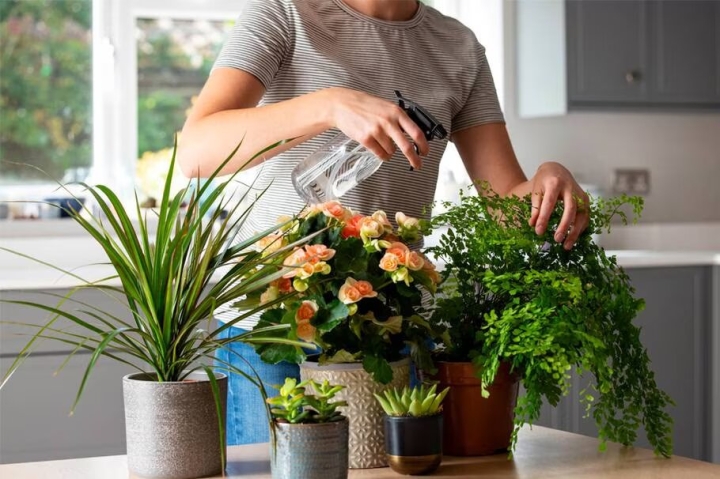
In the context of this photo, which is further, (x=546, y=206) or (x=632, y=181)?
(x=632, y=181)

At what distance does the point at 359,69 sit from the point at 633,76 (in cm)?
264

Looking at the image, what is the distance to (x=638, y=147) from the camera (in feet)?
14.5

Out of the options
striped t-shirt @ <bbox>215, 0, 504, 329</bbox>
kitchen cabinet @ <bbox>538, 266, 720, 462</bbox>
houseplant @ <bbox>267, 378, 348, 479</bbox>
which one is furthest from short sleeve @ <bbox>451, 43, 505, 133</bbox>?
kitchen cabinet @ <bbox>538, 266, 720, 462</bbox>

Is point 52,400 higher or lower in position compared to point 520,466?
lower

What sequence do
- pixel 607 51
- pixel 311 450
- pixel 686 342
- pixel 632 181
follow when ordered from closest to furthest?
pixel 311 450 → pixel 686 342 → pixel 607 51 → pixel 632 181

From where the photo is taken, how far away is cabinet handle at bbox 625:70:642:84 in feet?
13.2

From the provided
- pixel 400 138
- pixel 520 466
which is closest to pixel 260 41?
pixel 400 138

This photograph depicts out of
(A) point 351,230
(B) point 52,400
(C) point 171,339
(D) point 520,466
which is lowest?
(B) point 52,400

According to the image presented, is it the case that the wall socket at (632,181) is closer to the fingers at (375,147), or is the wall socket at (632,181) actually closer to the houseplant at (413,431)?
the fingers at (375,147)

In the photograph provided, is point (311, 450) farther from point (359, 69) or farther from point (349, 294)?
point (359, 69)

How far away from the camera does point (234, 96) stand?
1.50 m

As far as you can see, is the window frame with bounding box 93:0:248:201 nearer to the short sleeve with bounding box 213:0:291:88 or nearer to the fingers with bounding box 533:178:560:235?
the short sleeve with bounding box 213:0:291:88

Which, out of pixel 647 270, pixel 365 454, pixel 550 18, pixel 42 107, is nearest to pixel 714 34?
pixel 550 18

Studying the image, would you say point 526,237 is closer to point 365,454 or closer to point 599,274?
point 599,274
